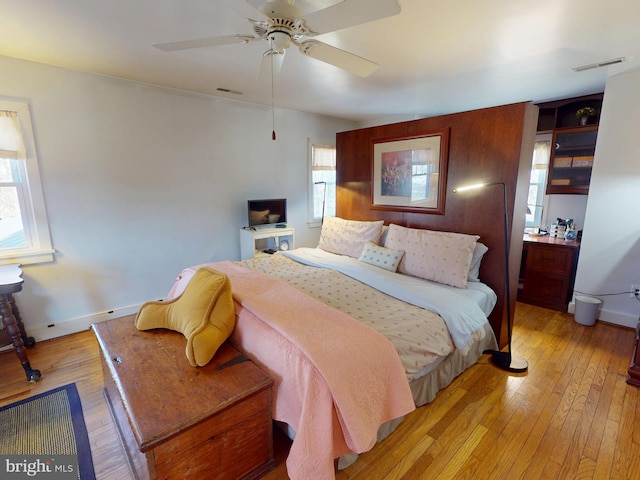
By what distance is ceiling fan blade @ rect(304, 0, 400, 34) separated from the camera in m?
1.26

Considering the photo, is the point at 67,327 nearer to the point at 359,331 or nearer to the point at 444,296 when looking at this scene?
the point at 359,331

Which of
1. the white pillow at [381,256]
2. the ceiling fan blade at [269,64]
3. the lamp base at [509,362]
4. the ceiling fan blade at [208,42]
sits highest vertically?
the ceiling fan blade at [269,64]

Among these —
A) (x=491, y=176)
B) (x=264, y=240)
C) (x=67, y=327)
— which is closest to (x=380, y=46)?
(x=491, y=176)

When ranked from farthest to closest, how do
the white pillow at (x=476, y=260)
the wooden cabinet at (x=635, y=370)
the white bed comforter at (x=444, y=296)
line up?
the white pillow at (x=476, y=260) → the wooden cabinet at (x=635, y=370) → the white bed comforter at (x=444, y=296)

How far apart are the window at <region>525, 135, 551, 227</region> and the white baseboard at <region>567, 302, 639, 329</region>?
1.28m

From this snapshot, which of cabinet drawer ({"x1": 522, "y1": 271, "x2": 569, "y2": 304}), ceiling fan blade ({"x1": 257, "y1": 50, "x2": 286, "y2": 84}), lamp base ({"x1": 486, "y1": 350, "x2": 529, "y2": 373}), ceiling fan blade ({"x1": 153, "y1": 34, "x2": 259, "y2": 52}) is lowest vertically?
lamp base ({"x1": 486, "y1": 350, "x2": 529, "y2": 373})

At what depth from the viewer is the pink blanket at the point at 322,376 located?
131 centimetres

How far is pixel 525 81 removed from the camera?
9.77ft

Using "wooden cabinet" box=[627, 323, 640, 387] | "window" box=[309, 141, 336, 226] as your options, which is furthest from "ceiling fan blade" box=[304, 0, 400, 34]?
"window" box=[309, 141, 336, 226]

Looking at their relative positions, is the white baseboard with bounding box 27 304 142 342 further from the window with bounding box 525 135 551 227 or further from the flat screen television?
the window with bounding box 525 135 551 227

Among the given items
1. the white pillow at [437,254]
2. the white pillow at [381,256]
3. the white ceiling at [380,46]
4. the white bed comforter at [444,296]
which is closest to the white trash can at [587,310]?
Answer: the white bed comforter at [444,296]

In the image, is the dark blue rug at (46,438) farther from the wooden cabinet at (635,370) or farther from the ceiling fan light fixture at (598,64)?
the ceiling fan light fixture at (598,64)

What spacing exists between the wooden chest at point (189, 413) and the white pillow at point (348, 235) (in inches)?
74.5

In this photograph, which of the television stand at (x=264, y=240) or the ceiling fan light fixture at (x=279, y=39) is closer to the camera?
the ceiling fan light fixture at (x=279, y=39)
